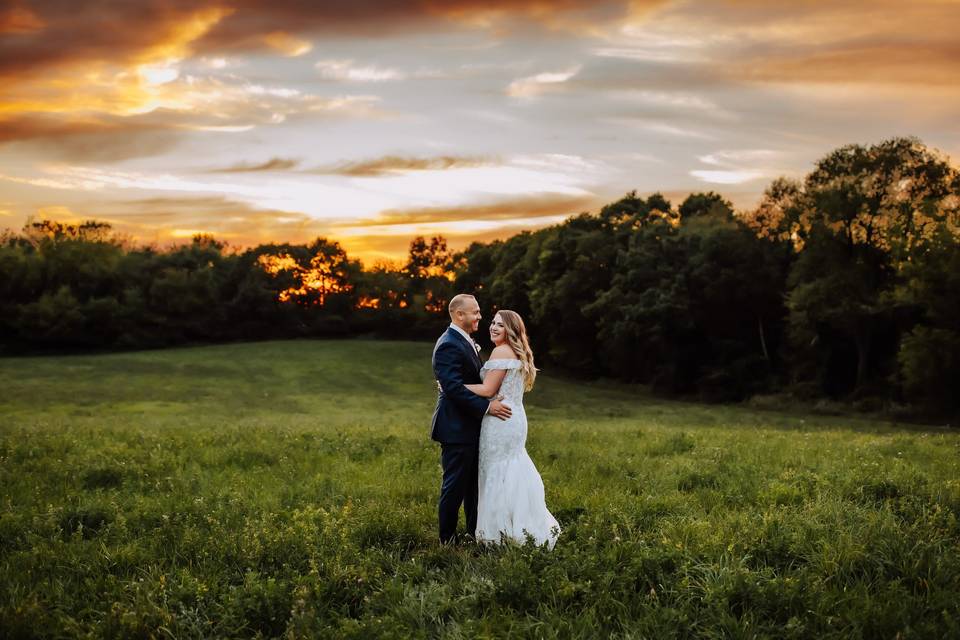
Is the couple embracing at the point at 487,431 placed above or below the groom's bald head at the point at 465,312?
below

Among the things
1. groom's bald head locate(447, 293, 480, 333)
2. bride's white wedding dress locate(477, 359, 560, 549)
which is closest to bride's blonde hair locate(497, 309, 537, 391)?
bride's white wedding dress locate(477, 359, 560, 549)

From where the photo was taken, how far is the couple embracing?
815cm

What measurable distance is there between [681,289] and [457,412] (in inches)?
1873

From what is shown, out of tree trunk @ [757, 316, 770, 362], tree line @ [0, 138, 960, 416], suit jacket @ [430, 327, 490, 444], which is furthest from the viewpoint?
tree trunk @ [757, 316, 770, 362]

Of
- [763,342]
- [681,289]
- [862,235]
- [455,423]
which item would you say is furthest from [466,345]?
[763,342]

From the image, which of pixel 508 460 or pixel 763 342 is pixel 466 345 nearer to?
pixel 508 460

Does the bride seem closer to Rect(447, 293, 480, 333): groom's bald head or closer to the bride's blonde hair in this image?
the bride's blonde hair

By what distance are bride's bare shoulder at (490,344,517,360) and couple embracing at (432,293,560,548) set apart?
0.01 m

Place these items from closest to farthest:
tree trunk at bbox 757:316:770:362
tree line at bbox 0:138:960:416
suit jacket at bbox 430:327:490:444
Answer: suit jacket at bbox 430:327:490:444
tree line at bbox 0:138:960:416
tree trunk at bbox 757:316:770:362

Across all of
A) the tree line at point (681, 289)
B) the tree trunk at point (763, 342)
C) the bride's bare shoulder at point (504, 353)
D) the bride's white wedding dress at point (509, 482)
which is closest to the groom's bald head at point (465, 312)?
the bride's bare shoulder at point (504, 353)

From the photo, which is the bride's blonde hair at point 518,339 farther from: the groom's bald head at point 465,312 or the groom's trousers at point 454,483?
the groom's trousers at point 454,483

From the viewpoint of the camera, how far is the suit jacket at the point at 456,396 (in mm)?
8203

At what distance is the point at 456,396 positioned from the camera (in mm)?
8195

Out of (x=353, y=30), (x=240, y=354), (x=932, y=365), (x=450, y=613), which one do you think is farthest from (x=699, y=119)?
A: (x=240, y=354)
